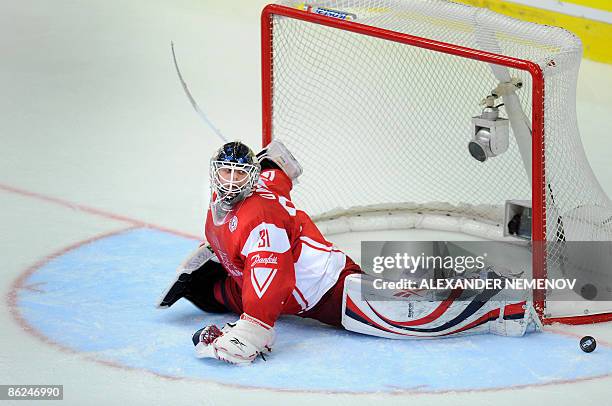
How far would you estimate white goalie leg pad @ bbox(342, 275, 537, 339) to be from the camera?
3.92 meters

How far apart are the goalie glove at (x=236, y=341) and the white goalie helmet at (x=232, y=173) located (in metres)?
0.37

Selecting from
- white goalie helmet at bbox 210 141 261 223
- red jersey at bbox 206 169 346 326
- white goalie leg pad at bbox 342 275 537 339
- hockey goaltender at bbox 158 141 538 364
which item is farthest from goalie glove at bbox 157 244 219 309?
white goalie leg pad at bbox 342 275 537 339

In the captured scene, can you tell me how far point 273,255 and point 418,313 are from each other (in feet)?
1.69

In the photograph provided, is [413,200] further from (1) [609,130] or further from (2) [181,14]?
(2) [181,14]

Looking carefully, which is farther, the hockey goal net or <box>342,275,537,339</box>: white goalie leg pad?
the hockey goal net

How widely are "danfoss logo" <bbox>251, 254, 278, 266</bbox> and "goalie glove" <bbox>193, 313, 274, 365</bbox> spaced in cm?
16

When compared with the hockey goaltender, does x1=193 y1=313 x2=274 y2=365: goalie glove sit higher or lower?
lower

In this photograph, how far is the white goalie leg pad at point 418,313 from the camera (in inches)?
154

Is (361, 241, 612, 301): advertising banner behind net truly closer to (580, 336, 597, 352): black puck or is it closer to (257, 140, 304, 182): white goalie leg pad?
(580, 336, 597, 352): black puck

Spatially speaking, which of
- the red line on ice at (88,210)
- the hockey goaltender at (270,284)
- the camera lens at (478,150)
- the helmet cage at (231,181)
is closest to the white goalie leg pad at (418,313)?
the hockey goaltender at (270,284)

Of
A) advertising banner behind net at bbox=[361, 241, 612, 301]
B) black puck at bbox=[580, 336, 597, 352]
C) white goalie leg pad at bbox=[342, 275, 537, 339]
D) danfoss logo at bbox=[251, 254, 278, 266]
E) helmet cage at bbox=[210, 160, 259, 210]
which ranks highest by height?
helmet cage at bbox=[210, 160, 259, 210]

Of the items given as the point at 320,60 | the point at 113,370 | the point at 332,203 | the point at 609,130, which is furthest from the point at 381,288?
the point at 609,130

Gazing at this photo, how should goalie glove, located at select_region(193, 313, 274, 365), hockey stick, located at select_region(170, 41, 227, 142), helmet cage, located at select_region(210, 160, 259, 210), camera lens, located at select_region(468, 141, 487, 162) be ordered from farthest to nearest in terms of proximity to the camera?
hockey stick, located at select_region(170, 41, 227, 142)
camera lens, located at select_region(468, 141, 487, 162)
helmet cage, located at select_region(210, 160, 259, 210)
goalie glove, located at select_region(193, 313, 274, 365)

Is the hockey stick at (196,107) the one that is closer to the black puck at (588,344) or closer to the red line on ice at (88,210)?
the red line on ice at (88,210)
